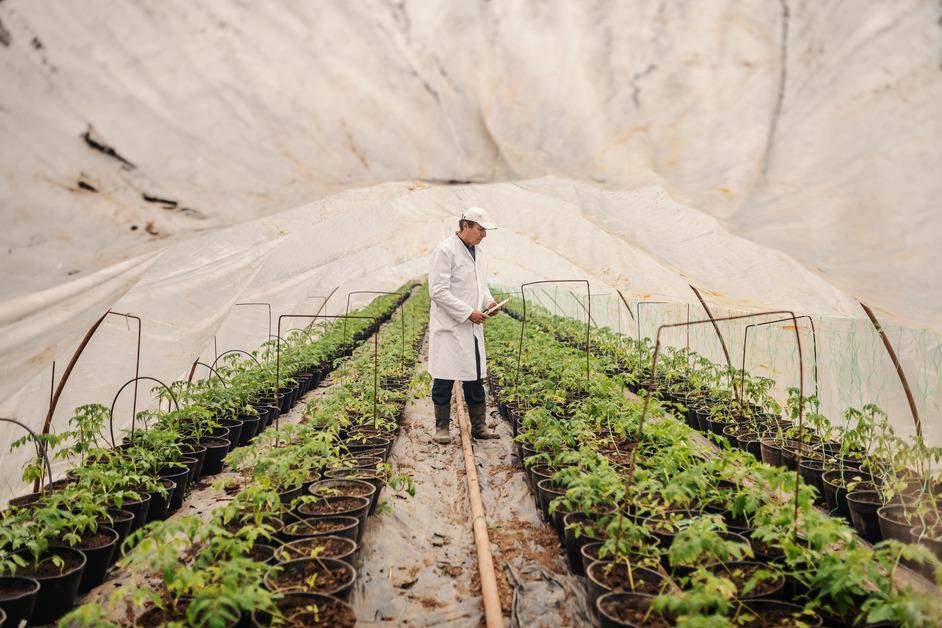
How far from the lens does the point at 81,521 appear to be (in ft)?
9.47

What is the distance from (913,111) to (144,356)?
5.02 metres

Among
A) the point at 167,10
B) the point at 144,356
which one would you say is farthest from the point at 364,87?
the point at 144,356

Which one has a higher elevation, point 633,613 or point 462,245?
point 462,245

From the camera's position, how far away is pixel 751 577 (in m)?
2.40

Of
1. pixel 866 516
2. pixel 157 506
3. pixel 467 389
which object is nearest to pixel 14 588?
pixel 157 506

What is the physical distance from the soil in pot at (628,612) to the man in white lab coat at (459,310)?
2.79 meters

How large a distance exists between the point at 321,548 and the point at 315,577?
7.9 inches

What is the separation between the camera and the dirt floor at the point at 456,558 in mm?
2895

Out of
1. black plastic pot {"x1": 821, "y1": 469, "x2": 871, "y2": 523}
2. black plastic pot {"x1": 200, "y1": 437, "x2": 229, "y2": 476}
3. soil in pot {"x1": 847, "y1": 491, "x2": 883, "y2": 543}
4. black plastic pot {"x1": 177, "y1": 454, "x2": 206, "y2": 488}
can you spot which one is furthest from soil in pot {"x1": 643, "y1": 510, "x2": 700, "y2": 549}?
black plastic pot {"x1": 200, "y1": 437, "x2": 229, "y2": 476}

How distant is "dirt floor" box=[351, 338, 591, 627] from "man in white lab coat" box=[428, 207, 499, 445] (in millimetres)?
699

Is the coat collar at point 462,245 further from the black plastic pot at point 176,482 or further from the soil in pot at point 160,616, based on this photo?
the soil in pot at point 160,616

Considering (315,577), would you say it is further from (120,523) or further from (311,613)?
(120,523)

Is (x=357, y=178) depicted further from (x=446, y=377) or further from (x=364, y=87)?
(x=446, y=377)

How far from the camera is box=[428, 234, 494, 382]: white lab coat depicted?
5.11 m
